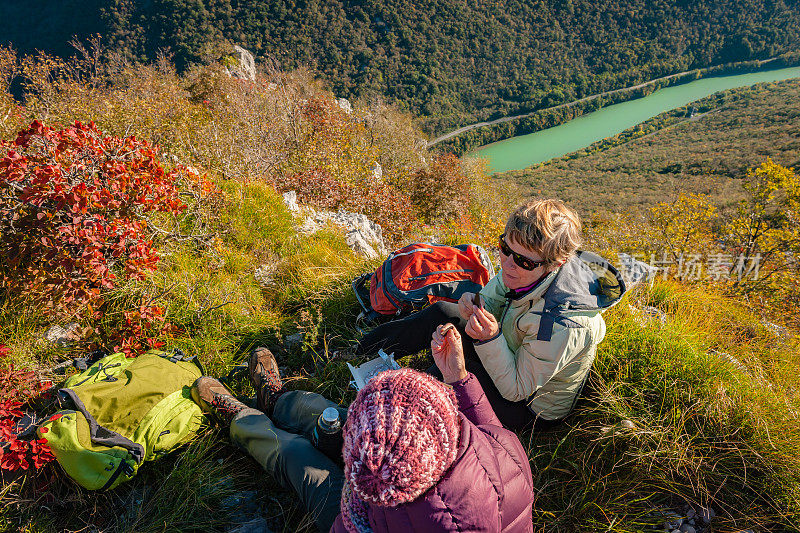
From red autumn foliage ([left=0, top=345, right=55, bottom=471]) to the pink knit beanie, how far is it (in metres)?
1.98

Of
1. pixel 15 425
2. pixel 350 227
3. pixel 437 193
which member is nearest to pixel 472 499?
pixel 15 425

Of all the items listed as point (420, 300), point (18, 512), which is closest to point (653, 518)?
point (420, 300)

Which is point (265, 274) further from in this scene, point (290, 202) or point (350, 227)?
point (290, 202)

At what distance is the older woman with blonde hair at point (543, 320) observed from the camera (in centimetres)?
196

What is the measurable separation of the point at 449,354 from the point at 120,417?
2.00 metres

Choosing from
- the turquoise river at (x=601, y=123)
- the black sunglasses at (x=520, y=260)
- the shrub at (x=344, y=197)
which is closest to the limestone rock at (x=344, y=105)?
the shrub at (x=344, y=197)

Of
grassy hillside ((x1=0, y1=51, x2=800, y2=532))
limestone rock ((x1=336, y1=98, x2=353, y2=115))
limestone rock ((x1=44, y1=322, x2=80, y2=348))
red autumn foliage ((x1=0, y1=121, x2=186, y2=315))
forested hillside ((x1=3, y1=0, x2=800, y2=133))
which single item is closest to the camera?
grassy hillside ((x1=0, y1=51, x2=800, y2=532))

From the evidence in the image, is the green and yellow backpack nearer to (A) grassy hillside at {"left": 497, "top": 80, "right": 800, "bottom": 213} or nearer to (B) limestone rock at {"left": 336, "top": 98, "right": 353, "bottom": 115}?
(B) limestone rock at {"left": 336, "top": 98, "right": 353, "bottom": 115}

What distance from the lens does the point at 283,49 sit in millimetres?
36625

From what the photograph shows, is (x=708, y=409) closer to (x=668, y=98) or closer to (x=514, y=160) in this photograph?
(x=514, y=160)

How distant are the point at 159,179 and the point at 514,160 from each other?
5688 cm

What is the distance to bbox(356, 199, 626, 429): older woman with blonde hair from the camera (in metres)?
1.96

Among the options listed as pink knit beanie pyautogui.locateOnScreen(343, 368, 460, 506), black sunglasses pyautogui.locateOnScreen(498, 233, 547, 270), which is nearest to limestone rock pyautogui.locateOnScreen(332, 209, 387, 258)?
black sunglasses pyautogui.locateOnScreen(498, 233, 547, 270)

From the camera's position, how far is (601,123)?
61.9 m
